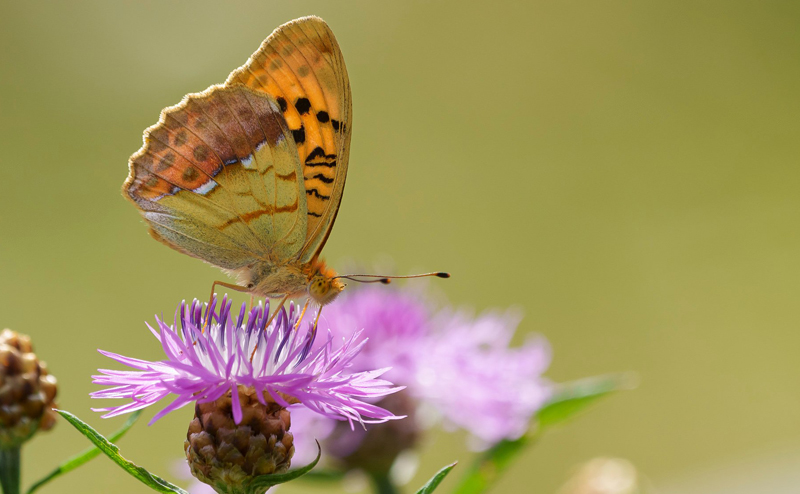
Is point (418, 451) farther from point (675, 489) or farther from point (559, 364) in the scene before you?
point (559, 364)

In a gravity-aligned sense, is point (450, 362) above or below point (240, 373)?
above

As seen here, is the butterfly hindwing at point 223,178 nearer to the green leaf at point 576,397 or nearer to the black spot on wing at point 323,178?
the black spot on wing at point 323,178

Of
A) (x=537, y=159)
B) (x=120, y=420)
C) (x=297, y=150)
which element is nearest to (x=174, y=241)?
(x=297, y=150)

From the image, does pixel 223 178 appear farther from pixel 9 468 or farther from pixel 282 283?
pixel 9 468

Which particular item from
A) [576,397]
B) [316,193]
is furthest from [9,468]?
[576,397]

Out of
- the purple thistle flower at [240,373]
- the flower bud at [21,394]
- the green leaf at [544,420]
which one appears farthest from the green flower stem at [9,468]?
the green leaf at [544,420]
